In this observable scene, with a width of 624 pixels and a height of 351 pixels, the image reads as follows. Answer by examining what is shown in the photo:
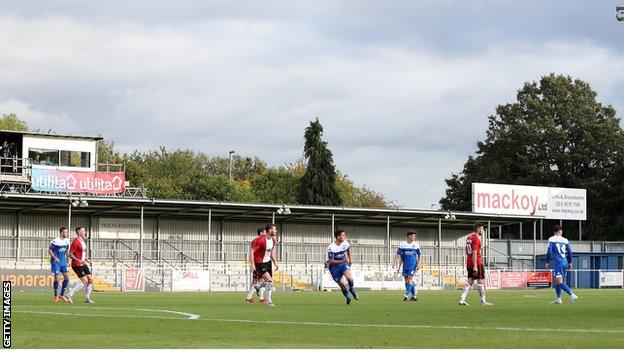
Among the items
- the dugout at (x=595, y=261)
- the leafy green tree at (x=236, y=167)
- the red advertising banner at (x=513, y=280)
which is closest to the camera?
the red advertising banner at (x=513, y=280)

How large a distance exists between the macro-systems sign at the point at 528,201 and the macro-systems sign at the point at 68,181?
2561 centimetres

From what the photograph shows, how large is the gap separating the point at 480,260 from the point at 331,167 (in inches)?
3325

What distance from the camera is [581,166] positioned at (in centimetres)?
11106

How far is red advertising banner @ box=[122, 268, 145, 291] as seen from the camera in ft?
176

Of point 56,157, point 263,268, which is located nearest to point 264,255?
point 263,268

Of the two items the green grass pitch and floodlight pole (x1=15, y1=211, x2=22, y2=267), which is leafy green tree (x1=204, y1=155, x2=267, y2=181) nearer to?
floodlight pole (x1=15, y1=211, x2=22, y2=267)

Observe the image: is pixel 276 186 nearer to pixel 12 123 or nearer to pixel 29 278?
pixel 12 123

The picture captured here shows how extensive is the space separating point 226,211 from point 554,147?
155 feet

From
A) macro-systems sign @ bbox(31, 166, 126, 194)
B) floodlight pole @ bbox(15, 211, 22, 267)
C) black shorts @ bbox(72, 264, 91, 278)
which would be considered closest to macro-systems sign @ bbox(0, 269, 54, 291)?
floodlight pole @ bbox(15, 211, 22, 267)

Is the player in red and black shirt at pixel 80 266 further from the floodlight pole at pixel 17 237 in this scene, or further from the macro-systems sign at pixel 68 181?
the macro-systems sign at pixel 68 181

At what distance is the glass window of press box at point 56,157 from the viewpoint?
73.5 metres

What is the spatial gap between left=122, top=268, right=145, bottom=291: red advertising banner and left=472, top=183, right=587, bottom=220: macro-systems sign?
33.4 meters

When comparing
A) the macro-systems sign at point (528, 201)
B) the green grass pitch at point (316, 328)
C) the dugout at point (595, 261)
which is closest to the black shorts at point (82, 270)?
the green grass pitch at point (316, 328)

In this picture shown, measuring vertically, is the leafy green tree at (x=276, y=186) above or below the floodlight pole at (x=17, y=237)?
above
